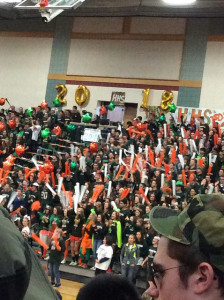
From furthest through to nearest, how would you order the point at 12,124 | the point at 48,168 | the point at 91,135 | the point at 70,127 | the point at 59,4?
1. the point at 12,124
2. the point at 70,127
3. the point at 91,135
4. the point at 48,168
5. the point at 59,4

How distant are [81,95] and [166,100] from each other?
4408 mm

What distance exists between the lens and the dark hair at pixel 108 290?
51.4 inches

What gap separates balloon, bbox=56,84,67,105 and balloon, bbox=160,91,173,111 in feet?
16.4

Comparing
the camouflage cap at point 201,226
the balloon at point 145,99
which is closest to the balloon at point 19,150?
the balloon at point 145,99

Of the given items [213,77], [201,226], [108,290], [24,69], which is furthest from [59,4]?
[201,226]

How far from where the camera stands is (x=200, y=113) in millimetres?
19672

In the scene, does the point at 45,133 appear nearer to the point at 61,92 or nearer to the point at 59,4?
the point at 61,92

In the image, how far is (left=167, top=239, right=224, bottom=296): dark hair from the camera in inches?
43.4

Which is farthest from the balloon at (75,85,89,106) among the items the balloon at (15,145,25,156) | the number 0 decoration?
the balloon at (15,145,25,156)

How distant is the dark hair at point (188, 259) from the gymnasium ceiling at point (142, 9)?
19240 millimetres

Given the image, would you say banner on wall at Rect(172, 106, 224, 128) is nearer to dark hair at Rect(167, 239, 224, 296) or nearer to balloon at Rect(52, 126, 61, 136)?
balloon at Rect(52, 126, 61, 136)

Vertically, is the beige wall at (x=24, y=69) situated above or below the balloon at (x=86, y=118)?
above

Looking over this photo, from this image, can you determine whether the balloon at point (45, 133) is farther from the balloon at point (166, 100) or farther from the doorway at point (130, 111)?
the balloon at point (166, 100)

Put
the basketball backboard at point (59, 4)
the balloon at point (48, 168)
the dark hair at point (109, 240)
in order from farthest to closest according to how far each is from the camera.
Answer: the balloon at point (48, 168), the basketball backboard at point (59, 4), the dark hair at point (109, 240)
